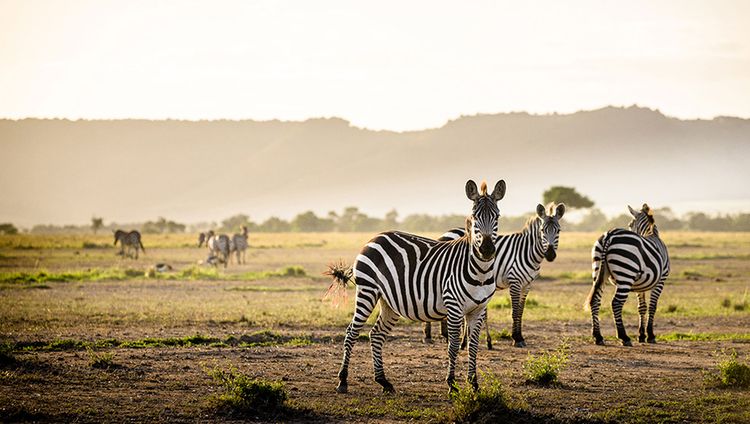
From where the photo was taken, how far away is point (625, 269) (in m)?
16.7

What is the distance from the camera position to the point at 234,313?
2164 centimetres

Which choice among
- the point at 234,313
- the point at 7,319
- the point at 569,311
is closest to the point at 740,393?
the point at 569,311

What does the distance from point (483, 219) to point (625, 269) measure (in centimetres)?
704

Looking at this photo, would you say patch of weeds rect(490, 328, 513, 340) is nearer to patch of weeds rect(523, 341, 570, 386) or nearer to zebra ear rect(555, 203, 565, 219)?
zebra ear rect(555, 203, 565, 219)

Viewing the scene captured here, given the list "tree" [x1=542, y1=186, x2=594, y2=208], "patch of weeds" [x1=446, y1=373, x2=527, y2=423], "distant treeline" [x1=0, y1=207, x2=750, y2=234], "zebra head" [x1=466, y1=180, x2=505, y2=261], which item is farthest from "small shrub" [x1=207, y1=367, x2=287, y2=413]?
"distant treeline" [x1=0, y1=207, x2=750, y2=234]

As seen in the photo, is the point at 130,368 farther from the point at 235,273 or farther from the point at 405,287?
the point at 235,273

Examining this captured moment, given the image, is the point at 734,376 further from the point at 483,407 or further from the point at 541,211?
the point at 541,211

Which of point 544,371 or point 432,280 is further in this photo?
point 544,371

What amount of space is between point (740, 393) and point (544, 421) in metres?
3.63

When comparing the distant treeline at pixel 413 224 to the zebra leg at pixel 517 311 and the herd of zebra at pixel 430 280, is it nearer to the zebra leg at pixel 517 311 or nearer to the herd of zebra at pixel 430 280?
the zebra leg at pixel 517 311

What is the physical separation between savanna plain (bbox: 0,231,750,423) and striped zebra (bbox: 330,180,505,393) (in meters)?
0.81

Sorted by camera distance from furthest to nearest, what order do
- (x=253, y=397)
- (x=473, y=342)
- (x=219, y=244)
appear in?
(x=219, y=244) → (x=473, y=342) → (x=253, y=397)

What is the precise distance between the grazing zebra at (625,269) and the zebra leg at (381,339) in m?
6.23

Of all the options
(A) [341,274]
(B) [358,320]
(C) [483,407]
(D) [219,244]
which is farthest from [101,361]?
(D) [219,244]
